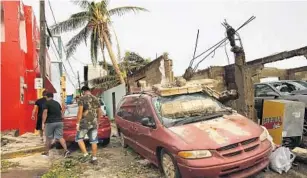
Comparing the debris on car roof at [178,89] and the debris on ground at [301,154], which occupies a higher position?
the debris on car roof at [178,89]

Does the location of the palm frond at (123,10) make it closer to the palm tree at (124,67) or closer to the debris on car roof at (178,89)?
the palm tree at (124,67)

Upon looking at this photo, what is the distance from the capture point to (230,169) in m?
4.45

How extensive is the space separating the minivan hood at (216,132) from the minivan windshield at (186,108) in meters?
0.21

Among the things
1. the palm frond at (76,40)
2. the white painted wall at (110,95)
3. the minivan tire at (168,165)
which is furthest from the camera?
the palm frond at (76,40)

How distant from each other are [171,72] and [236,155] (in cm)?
910

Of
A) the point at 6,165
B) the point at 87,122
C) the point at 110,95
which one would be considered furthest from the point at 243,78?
the point at 110,95

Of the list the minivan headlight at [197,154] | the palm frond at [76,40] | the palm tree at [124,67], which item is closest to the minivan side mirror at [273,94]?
the minivan headlight at [197,154]

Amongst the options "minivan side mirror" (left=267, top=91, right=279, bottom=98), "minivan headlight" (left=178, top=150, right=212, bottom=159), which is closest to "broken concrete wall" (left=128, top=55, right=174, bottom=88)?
"minivan side mirror" (left=267, top=91, right=279, bottom=98)

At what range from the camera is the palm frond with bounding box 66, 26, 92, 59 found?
20.3m

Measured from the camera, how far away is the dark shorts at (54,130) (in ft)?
25.4

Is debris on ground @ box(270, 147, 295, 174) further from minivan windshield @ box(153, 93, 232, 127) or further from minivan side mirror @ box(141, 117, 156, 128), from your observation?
minivan side mirror @ box(141, 117, 156, 128)

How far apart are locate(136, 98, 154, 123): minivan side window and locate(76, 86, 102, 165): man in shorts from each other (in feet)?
3.83

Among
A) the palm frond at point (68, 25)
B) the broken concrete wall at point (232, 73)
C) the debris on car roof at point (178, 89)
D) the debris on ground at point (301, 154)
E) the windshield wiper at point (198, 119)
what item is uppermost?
the palm frond at point (68, 25)

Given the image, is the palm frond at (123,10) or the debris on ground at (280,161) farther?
the palm frond at (123,10)
